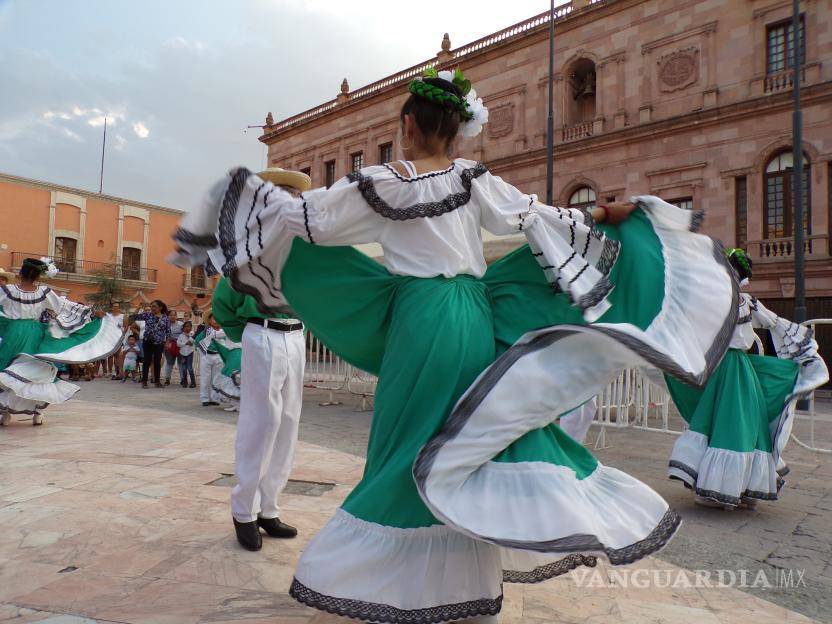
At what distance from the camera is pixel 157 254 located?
1407 inches

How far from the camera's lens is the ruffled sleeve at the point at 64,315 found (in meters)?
6.72

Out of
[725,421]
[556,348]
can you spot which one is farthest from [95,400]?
[556,348]

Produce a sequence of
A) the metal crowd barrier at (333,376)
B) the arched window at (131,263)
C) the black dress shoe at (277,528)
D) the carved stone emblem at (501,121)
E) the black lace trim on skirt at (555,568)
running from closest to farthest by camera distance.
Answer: the black lace trim on skirt at (555,568), the black dress shoe at (277,528), the metal crowd barrier at (333,376), the carved stone emblem at (501,121), the arched window at (131,263)

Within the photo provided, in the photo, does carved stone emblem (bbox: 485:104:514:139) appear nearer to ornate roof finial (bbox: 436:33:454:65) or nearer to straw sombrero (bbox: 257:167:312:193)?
ornate roof finial (bbox: 436:33:454:65)

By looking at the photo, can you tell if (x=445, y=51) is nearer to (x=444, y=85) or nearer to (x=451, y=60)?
(x=451, y=60)

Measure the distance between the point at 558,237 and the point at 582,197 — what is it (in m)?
18.7

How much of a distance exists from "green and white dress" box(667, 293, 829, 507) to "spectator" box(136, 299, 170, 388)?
11.3m

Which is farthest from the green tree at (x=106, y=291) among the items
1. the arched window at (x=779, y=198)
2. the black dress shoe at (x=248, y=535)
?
the black dress shoe at (x=248, y=535)

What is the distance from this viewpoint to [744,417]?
4039 millimetres

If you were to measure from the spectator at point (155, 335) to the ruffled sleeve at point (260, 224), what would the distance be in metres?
11.7

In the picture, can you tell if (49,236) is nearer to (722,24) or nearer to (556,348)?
(722,24)

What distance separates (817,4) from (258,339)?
1878cm

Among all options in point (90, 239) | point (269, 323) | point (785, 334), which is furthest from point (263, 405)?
point (90, 239)

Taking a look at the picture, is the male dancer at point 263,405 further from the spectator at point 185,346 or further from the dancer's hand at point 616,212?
the spectator at point 185,346
